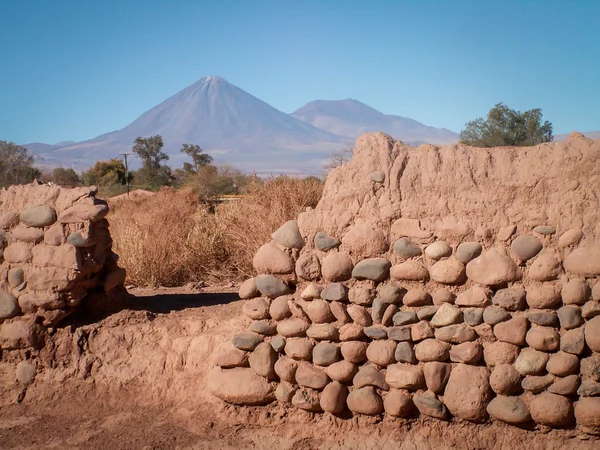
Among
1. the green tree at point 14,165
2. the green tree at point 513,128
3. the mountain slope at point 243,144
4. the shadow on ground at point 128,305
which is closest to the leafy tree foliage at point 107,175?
the green tree at point 14,165

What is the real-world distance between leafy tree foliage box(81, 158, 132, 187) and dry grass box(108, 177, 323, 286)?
1894 centimetres

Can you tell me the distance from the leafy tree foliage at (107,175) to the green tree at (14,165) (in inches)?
168

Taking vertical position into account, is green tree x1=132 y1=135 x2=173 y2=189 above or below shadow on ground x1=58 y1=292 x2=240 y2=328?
above

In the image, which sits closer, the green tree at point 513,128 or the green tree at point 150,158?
the green tree at point 513,128

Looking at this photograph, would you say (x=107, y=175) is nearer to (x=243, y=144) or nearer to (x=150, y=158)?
(x=150, y=158)

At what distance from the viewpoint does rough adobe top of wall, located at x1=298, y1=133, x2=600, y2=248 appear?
142 inches

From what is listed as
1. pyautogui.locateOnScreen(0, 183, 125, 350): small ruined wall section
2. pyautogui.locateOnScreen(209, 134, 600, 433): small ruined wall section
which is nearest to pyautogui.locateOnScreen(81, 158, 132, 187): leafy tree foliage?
pyautogui.locateOnScreen(0, 183, 125, 350): small ruined wall section

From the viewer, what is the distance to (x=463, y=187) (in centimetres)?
385

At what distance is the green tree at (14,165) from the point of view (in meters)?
21.0

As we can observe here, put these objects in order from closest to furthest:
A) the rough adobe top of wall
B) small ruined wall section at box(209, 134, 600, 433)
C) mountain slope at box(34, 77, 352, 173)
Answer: small ruined wall section at box(209, 134, 600, 433) < the rough adobe top of wall < mountain slope at box(34, 77, 352, 173)

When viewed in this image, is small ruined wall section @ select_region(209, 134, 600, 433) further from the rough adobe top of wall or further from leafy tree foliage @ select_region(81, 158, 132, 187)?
leafy tree foliage @ select_region(81, 158, 132, 187)

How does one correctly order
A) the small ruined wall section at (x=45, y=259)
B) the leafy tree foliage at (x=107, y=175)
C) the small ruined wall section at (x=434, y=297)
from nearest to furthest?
1. the small ruined wall section at (x=434, y=297)
2. the small ruined wall section at (x=45, y=259)
3. the leafy tree foliage at (x=107, y=175)

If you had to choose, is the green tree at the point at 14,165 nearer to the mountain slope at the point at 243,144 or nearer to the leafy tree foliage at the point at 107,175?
the leafy tree foliage at the point at 107,175

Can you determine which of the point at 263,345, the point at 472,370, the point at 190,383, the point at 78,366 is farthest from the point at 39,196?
the point at 472,370
